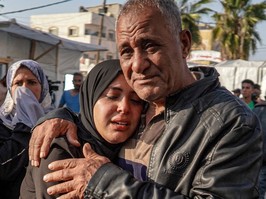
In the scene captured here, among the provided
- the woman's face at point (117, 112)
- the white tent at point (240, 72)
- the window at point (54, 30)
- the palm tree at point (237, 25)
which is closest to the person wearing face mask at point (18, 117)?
the woman's face at point (117, 112)

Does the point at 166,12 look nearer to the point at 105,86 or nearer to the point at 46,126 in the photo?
the point at 105,86

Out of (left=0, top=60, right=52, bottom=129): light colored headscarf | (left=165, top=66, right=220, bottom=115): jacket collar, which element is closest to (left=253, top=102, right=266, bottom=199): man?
(left=0, top=60, right=52, bottom=129): light colored headscarf

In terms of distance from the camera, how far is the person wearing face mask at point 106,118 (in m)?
1.86

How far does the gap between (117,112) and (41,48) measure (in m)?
11.6

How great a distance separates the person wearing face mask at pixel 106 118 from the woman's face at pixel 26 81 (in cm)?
119

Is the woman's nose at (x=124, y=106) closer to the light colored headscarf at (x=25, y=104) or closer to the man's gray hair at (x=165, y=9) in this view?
Answer: the man's gray hair at (x=165, y=9)

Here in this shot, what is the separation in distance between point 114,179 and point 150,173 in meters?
0.15

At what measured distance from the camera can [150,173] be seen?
1618mm

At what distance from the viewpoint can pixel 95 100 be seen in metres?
1.96

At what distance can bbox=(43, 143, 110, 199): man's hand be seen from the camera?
62.7 inches

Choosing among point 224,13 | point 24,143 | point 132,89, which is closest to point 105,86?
point 132,89

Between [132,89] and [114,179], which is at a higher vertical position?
[132,89]

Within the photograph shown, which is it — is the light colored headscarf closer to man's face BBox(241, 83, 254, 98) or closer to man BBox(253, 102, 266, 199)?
man BBox(253, 102, 266, 199)

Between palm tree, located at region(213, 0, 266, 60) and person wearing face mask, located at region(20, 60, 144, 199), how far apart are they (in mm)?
20806
